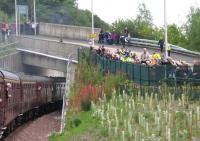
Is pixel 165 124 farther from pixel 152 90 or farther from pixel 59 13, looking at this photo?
pixel 59 13

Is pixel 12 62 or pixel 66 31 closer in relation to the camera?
pixel 12 62

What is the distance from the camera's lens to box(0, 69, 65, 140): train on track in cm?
2983

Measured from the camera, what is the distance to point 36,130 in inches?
1406

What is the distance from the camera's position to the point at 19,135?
33.1m

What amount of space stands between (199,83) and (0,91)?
10005 mm

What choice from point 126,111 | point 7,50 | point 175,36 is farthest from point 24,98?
point 175,36

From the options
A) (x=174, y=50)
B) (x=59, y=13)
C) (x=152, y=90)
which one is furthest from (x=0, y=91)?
(x=59, y=13)

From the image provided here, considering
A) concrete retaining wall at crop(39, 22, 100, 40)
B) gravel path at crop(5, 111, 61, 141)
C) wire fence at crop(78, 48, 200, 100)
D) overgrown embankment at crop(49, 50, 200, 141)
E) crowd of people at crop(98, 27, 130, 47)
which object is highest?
concrete retaining wall at crop(39, 22, 100, 40)

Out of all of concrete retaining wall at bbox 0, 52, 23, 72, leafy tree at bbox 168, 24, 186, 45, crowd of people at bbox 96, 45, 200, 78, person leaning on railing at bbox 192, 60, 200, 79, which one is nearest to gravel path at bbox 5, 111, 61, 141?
crowd of people at bbox 96, 45, 200, 78

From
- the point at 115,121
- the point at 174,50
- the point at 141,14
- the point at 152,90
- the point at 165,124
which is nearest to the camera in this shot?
the point at 165,124

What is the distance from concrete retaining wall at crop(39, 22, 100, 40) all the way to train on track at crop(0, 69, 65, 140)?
17.0m

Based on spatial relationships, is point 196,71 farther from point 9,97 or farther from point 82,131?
point 9,97

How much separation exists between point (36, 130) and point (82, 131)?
6289mm

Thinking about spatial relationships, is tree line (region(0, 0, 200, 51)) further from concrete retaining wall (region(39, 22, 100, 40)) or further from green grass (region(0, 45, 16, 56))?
green grass (region(0, 45, 16, 56))
